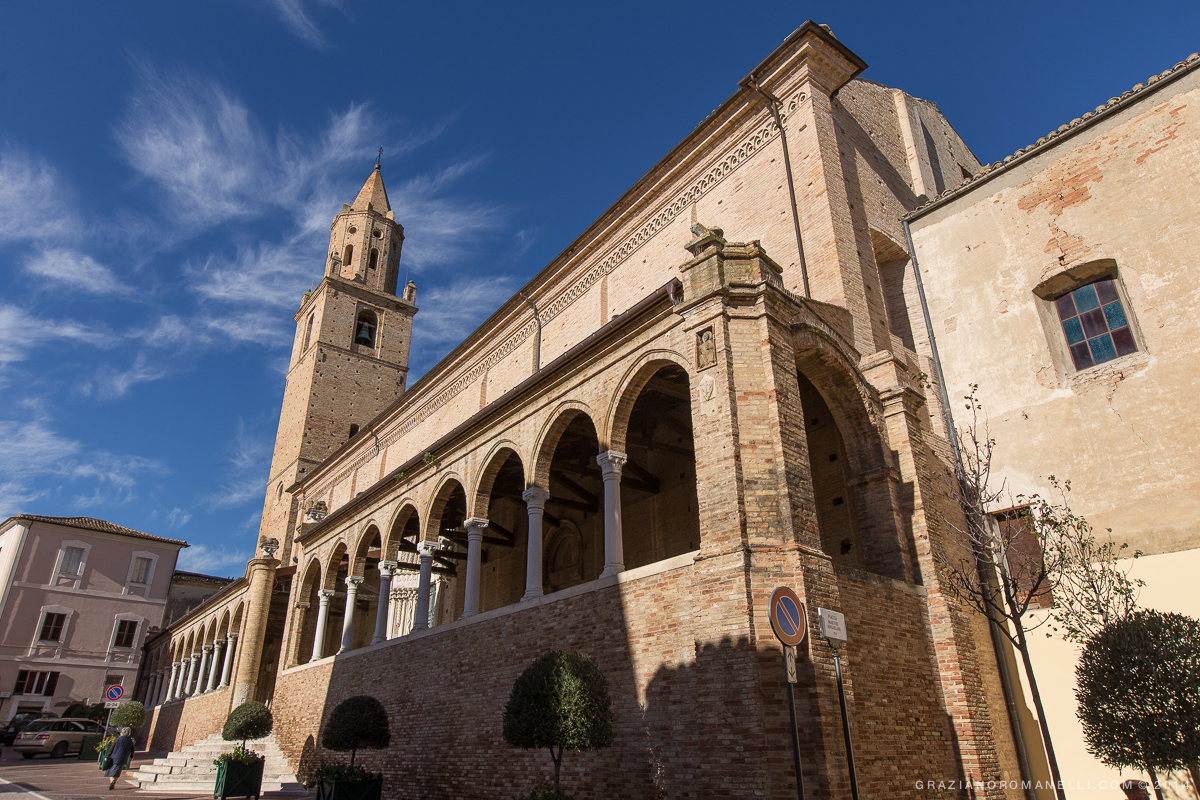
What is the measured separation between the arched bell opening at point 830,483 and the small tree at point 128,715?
78.8 ft

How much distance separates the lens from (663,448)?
14586 millimetres

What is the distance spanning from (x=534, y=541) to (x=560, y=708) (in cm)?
402

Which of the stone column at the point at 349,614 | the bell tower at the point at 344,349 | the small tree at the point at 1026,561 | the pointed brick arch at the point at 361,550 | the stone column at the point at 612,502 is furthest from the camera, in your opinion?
the bell tower at the point at 344,349

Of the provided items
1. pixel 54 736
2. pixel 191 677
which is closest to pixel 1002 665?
pixel 54 736

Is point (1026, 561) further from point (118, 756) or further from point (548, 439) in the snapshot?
point (118, 756)

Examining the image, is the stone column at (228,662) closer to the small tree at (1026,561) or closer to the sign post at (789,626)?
the small tree at (1026,561)

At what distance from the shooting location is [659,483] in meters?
15.9

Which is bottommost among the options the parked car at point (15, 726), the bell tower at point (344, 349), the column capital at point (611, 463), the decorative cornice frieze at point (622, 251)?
the parked car at point (15, 726)

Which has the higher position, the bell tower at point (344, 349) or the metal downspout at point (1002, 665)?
the bell tower at point (344, 349)

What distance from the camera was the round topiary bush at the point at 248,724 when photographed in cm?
1761

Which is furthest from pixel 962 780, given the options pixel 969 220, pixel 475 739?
pixel 969 220

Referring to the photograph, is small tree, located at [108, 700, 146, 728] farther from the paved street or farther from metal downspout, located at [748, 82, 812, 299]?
metal downspout, located at [748, 82, 812, 299]

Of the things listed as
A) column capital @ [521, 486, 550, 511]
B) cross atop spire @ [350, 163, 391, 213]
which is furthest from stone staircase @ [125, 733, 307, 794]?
cross atop spire @ [350, 163, 391, 213]

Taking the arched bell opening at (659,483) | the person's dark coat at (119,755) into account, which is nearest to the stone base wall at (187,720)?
the person's dark coat at (119,755)
